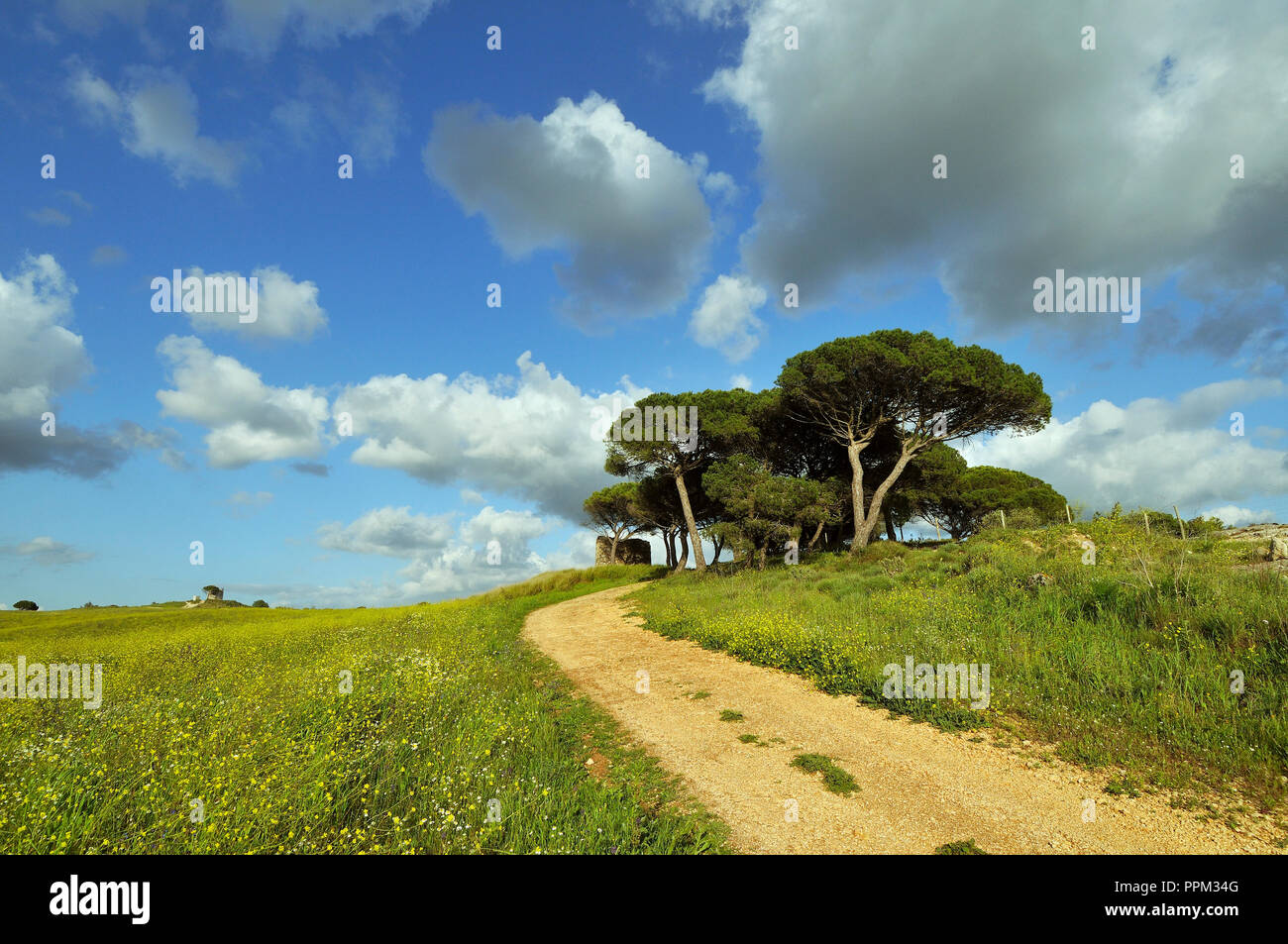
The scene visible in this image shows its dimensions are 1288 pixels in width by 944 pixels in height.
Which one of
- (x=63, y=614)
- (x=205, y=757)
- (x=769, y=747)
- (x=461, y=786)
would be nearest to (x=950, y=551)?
(x=769, y=747)

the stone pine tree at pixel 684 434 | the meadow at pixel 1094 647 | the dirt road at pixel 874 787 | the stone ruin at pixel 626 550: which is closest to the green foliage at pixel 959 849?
the dirt road at pixel 874 787

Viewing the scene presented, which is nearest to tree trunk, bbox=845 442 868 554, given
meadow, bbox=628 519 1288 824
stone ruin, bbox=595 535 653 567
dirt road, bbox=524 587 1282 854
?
meadow, bbox=628 519 1288 824

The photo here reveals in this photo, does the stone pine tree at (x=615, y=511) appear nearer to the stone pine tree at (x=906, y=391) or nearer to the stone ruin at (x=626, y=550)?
the stone ruin at (x=626, y=550)

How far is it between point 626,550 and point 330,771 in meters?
51.5

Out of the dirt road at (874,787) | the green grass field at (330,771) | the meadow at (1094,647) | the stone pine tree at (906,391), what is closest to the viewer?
the green grass field at (330,771)

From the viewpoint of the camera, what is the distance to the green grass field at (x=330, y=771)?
432cm

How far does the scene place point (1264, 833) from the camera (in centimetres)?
477

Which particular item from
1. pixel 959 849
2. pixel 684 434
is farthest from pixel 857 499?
pixel 959 849

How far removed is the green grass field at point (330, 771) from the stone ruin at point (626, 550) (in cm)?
4573

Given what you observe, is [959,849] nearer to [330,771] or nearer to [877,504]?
[330,771]

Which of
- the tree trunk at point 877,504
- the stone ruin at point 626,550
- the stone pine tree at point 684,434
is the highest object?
the stone pine tree at point 684,434

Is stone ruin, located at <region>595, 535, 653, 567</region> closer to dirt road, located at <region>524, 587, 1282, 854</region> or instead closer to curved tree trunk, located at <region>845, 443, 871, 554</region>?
curved tree trunk, located at <region>845, 443, 871, 554</region>
